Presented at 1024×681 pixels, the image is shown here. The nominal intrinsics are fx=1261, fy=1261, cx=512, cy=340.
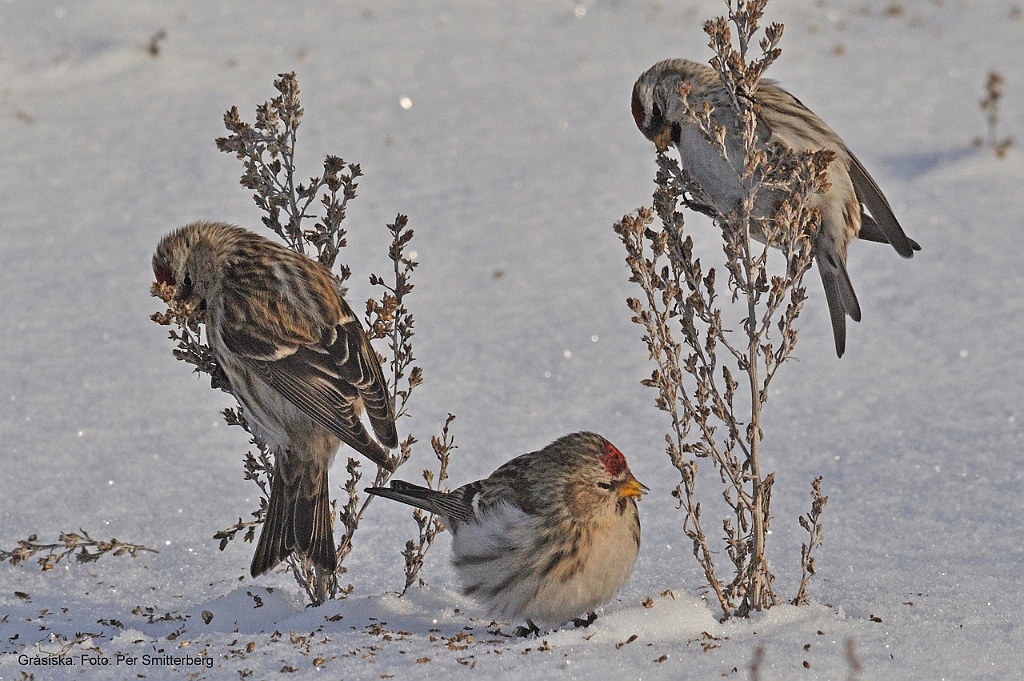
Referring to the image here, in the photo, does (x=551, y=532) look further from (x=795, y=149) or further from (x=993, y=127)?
(x=993, y=127)

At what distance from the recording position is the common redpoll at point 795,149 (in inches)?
164

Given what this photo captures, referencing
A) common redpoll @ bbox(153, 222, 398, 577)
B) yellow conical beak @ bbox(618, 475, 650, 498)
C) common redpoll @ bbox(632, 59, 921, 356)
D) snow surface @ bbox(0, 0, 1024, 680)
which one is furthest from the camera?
common redpoll @ bbox(632, 59, 921, 356)

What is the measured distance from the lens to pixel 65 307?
611cm

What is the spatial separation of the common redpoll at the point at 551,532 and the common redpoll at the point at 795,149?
953 millimetres

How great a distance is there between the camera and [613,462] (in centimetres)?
384

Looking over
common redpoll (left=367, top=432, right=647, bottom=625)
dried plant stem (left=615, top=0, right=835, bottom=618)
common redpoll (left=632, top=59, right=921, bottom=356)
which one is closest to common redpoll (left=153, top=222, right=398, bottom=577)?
common redpoll (left=367, top=432, right=647, bottom=625)

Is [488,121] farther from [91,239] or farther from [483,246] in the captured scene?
[91,239]

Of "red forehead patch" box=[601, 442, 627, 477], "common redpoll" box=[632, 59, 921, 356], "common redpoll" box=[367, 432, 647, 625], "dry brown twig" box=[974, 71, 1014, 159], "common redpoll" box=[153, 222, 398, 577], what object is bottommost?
"common redpoll" box=[367, 432, 647, 625]

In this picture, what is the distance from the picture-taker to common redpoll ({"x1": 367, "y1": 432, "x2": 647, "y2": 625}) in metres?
3.66

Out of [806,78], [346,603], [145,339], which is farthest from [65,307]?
[806,78]

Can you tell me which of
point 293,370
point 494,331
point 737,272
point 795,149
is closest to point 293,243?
point 293,370

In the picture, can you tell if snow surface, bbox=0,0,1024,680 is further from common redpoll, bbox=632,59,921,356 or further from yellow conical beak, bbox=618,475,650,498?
common redpoll, bbox=632,59,921,356

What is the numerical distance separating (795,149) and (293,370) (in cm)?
179

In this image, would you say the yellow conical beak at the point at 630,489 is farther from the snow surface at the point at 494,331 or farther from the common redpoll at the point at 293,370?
the common redpoll at the point at 293,370
